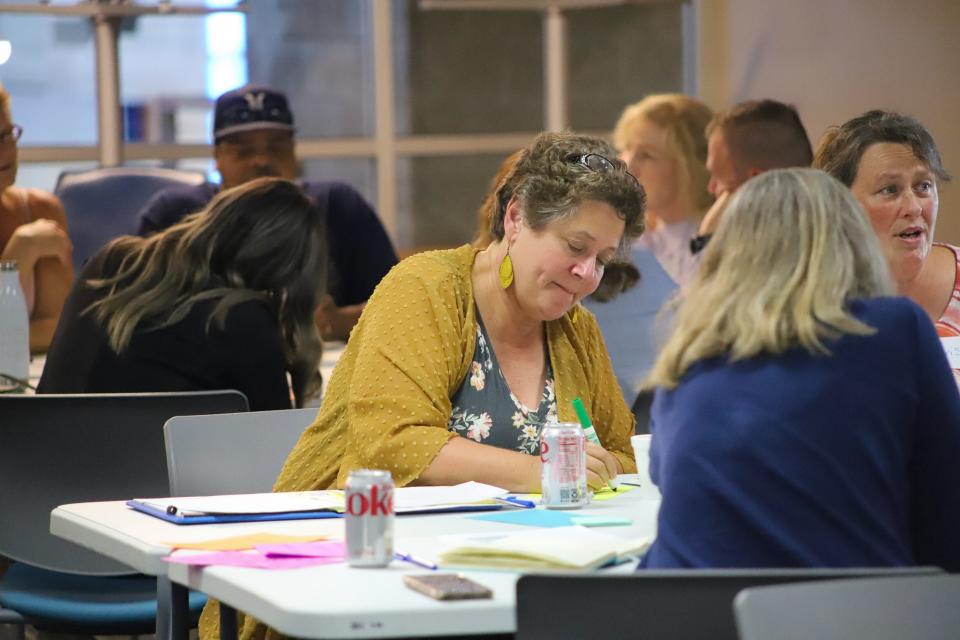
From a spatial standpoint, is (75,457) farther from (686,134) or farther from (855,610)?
(686,134)

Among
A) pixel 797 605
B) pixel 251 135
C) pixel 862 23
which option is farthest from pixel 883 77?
pixel 797 605

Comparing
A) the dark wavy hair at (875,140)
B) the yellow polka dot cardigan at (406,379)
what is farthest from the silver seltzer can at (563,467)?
the dark wavy hair at (875,140)

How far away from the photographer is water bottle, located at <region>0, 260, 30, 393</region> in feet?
11.5

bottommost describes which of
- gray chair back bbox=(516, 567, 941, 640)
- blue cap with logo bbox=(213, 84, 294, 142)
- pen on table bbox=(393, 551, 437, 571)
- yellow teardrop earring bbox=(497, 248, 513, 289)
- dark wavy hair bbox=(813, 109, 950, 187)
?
pen on table bbox=(393, 551, 437, 571)

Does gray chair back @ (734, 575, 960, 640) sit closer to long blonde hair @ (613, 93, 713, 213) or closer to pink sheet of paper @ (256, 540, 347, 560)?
pink sheet of paper @ (256, 540, 347, 560)

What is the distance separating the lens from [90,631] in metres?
2.71

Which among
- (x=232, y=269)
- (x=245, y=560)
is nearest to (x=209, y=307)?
(x=232, y=269)

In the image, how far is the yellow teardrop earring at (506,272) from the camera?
2506 mm

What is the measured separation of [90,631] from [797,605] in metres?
1.80

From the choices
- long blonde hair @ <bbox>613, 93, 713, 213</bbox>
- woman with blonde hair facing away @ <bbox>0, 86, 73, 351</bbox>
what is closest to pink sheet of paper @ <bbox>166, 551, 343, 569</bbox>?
woman with blonde hair facing away @ <bbox>0, 86, 73, 351</bbox>

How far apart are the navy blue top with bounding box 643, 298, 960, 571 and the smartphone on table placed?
0.71 feet

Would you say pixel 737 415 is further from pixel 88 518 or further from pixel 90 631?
pixel 90 631

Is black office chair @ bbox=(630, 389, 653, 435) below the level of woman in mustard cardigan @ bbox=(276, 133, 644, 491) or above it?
below

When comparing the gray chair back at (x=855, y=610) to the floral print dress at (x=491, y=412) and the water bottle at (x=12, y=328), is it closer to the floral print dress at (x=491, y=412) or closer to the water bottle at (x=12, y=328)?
the floral print dress at (x=491, y=412)
